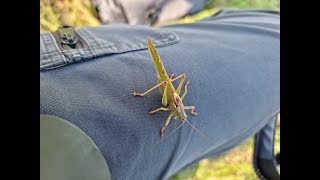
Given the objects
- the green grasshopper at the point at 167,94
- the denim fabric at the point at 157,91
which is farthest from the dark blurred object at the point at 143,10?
the green grasshopper at the point at 167,94

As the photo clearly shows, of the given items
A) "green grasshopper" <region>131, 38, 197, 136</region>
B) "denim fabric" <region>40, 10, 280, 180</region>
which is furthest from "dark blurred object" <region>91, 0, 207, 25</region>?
"green grasshopper" <region>131, 38, 197, 136</region>

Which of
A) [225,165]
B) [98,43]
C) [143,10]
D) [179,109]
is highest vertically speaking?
[143,10]

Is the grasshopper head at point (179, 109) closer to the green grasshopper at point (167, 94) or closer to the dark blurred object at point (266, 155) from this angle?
the green grasshopper at point (167, 94)

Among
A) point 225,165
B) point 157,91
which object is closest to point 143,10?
point 225,165

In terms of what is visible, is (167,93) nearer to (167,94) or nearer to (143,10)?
(167,94)

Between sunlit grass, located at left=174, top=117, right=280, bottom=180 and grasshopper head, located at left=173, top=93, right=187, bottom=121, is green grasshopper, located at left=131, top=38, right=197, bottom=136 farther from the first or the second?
sunlit grass, located at left=174, top=117, right=280, bottom=180

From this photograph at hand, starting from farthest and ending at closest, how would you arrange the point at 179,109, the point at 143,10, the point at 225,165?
1. the point at 143,10
2. the point at 225,165
3. the point at 179,109
